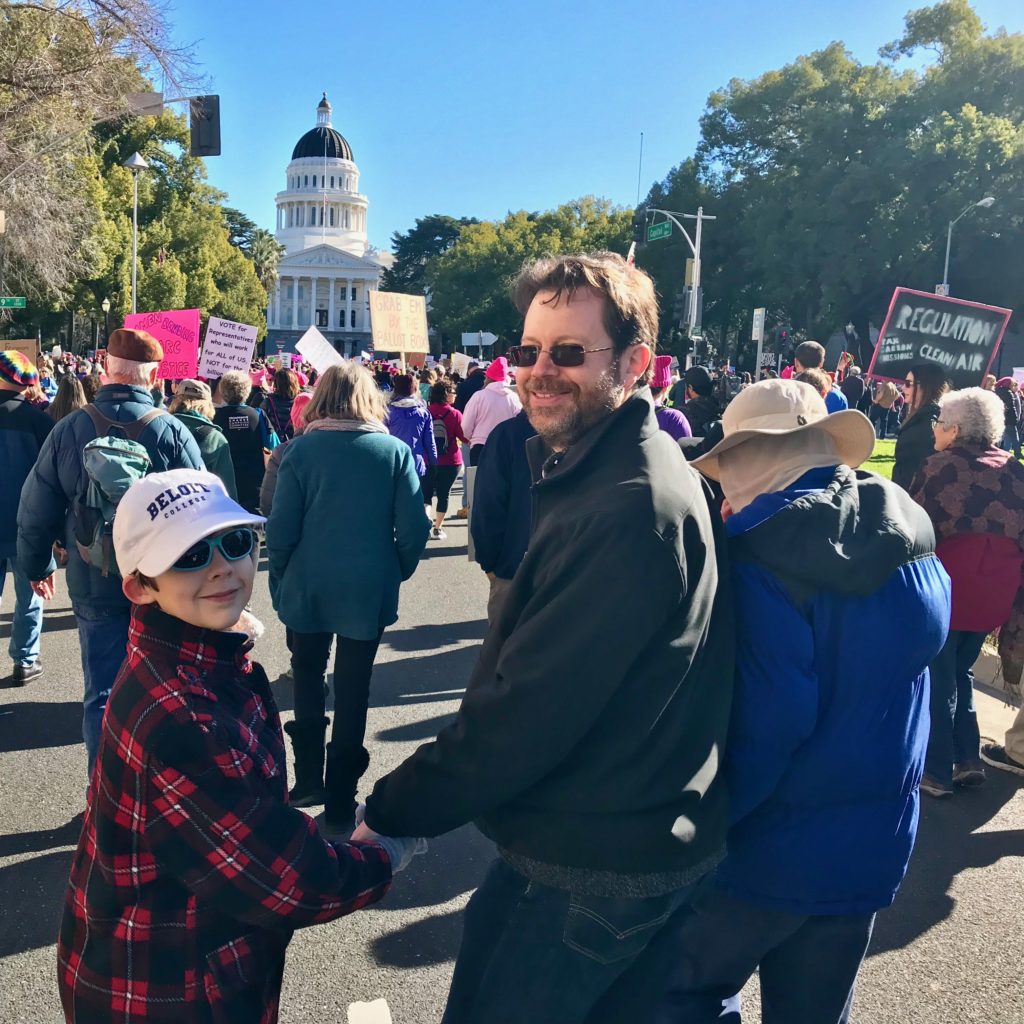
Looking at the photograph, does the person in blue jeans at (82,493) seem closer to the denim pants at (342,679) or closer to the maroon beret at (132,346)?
the maroon beret at (132,346)

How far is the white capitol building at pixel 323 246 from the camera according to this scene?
426 ft

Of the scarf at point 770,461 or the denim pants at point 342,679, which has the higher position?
the scarf at point 770,461

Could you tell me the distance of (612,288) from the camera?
196 centimetres

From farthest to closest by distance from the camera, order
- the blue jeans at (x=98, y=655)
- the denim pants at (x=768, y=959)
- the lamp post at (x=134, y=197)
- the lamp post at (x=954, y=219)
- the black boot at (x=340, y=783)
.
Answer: the lamp post at (x=954, y=219)
the lamp post at (x=134, y=197)
the black boot at (x=340, y=783)
the blue jeans at (x=98, y=655)
the denim pants at (x=768, y=959)

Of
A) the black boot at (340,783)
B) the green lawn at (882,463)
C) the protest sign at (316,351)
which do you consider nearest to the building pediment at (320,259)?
the green lawn at (882,463)

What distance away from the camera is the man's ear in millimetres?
1882

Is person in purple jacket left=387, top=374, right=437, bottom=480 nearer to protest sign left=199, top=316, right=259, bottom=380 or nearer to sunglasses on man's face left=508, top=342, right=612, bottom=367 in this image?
protest sign left=199, top=316, right=259, bottom=380

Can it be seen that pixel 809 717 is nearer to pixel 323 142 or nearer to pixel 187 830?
pixel 187 830

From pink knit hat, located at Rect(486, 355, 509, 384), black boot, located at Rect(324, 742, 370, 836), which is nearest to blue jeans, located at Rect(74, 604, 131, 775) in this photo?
black boot, located at Rect(324, 742, 370, 836)

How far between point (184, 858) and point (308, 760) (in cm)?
291

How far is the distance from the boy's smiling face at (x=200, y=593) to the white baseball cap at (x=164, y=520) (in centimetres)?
3

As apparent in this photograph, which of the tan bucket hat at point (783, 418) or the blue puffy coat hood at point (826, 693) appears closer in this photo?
the blue puffy coat hood at point (826, 693)

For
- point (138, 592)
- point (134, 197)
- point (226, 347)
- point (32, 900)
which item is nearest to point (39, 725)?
point (32, 900)

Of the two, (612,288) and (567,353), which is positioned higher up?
(612,288)
